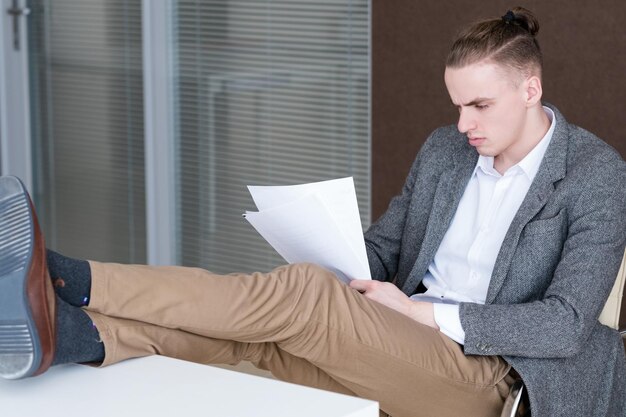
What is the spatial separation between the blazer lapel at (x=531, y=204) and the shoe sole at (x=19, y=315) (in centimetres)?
99

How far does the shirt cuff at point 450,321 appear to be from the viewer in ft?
7.50

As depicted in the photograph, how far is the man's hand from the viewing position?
2.31 metres

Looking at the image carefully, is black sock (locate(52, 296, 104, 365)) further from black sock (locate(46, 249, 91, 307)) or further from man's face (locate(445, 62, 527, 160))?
man's face (locate(445, 62, 527, 160))

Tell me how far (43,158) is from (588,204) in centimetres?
346

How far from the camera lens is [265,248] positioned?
4398 millimetres

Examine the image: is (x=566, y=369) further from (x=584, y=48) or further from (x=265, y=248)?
(x=265, y=248)

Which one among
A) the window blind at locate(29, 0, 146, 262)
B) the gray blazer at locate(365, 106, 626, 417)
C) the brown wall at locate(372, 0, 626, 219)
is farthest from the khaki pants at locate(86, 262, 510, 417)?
the window blind at locate(29, 0, 146, 262)

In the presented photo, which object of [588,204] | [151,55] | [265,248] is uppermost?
[151,55]

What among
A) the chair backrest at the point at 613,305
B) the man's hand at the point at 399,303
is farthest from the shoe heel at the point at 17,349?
the chair backrest at the point at 613,305

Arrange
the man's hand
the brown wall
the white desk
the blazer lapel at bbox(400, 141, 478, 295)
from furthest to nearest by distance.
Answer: the brown wall → the blazer lapel at bbox(400, 141, 478, 295) → the man's hand → the white desk

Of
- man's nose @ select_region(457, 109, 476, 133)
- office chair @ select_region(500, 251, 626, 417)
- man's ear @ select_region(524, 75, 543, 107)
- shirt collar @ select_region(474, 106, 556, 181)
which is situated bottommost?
office chair @ select_region(500, 251, 626, 417)

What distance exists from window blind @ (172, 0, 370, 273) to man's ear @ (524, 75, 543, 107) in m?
1.61

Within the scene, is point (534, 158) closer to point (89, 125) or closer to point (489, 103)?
point (489, 103)

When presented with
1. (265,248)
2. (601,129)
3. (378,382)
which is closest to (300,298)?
(378,382)
